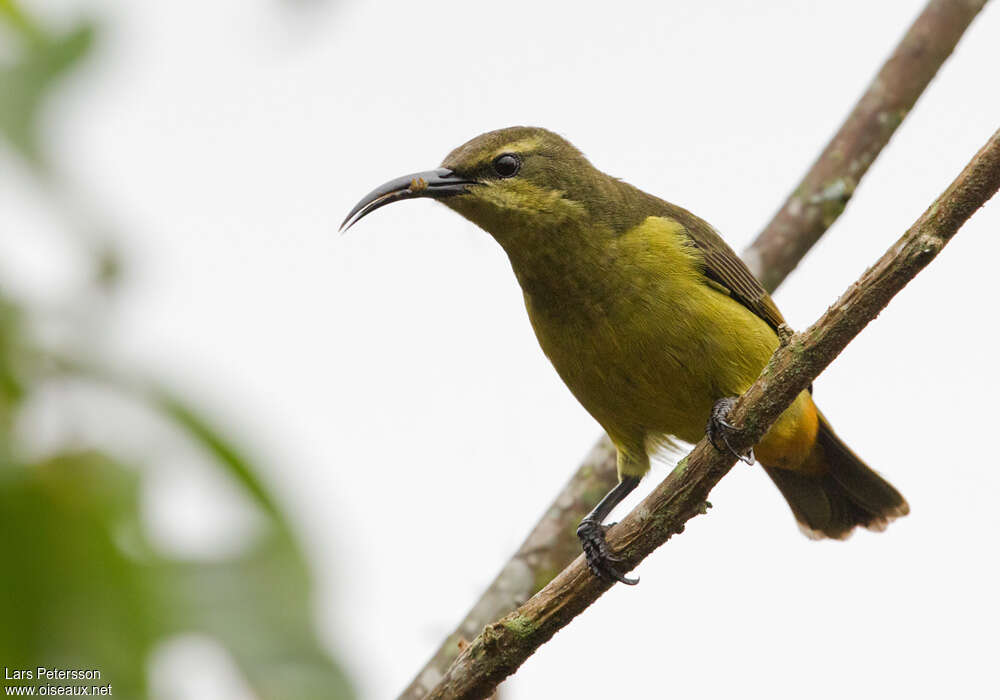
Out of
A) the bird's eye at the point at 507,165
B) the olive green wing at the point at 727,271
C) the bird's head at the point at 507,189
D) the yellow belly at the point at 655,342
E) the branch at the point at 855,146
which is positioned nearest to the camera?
the yellow belly at the point at 655,342

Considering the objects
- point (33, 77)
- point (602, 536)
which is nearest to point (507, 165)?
point (602, 536)

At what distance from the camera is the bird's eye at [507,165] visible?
5.41m

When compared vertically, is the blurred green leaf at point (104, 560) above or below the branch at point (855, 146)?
below

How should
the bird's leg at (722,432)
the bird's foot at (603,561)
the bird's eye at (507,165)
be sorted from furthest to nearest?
1. the bird's eye at (507,165)
2. the bird's foot at (603,561)
3. the bird's leg at (722,432)

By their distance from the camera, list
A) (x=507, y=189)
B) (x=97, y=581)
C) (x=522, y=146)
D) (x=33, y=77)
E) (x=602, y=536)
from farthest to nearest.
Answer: (x=522, y=146)
(x=507, y=189)
(x=602, y=536)
(x=33, y=77)
(x=97, y=581)

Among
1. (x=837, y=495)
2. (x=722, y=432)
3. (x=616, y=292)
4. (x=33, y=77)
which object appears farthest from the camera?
(x=837, y=495)

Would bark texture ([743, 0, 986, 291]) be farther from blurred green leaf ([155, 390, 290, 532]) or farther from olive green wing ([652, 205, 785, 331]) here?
blurred green leaf ([155, 390, 290, 532])

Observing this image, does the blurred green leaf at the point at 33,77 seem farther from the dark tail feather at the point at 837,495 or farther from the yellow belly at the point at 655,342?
the dark tail feather at the point at 837,495

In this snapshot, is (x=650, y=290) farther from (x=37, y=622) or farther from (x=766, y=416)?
(x=37, y=622)

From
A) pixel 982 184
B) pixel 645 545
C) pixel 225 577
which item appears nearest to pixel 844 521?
pixel 645 545

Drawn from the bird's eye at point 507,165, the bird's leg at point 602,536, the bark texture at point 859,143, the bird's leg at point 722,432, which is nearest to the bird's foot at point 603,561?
the bird's leg at point 602,536

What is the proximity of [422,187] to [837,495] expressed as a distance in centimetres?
304

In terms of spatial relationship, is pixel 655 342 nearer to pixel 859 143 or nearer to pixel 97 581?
pixel 859 143

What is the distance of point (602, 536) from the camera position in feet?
16.7
